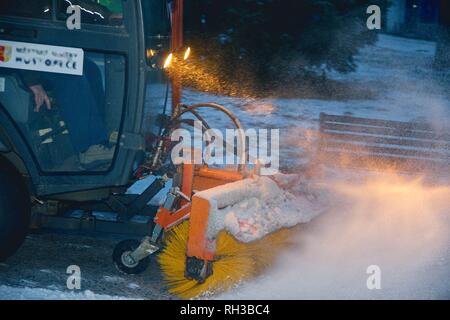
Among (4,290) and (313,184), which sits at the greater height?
(313,184)

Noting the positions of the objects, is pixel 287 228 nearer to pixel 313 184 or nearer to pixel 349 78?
pixel 313 184

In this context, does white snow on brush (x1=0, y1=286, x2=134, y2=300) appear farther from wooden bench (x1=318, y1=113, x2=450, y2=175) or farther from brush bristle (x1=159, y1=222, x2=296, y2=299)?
wooden bench (x1=318, y1=113, x2=450, y2=175)

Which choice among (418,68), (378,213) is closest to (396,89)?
(418,68)

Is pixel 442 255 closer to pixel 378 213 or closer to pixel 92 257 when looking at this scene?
pixel 378 213

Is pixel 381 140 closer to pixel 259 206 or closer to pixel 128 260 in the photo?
pixel 259 206

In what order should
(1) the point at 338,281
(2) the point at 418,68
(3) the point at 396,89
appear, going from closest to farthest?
(1) the point at 338,281
(3) the point at 396,89
(2) the point at 418,68

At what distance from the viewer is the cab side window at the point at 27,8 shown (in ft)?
14.2

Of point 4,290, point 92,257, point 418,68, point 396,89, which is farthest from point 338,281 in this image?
point 418,68

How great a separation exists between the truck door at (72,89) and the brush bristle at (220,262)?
0.62 metres

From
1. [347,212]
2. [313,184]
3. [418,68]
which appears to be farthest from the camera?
[418,68]
